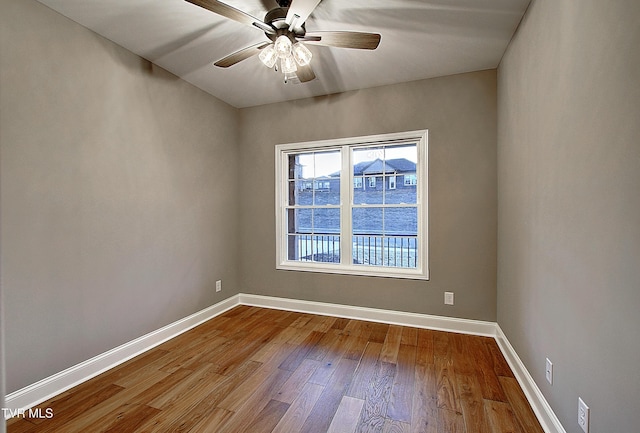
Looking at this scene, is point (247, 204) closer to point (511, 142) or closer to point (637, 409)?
point (511, 142)

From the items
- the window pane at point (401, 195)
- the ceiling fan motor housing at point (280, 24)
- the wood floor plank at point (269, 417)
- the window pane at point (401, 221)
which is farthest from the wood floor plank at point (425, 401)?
the ceiling fan motor housing at point (280, 24)

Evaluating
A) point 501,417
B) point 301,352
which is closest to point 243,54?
point 301,352

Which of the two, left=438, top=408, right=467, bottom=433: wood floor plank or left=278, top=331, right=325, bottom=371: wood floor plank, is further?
left=278, top=331, right=325, bottom=371: wood floor plank

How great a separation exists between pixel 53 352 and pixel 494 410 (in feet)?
9.80

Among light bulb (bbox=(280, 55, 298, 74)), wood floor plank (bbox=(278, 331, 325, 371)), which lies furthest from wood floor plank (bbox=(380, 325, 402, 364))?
light bulb (bbox=(280, 55, 298, 74))

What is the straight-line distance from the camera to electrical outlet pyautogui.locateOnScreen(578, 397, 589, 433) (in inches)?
52.4

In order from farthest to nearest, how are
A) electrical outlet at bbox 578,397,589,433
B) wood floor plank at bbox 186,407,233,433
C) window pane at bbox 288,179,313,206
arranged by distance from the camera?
window pane at bbox 288,179,313,206, wood floor plank at bbox 186,407,233,433, electrical outlet at bbox 578,397,589,433

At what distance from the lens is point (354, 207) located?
11.6 ft

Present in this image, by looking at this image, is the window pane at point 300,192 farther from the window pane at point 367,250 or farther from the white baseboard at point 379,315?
the white baseboard at point 379,315

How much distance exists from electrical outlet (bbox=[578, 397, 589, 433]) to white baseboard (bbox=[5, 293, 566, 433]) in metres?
0.24

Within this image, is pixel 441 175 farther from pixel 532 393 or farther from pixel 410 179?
pixel 532 393

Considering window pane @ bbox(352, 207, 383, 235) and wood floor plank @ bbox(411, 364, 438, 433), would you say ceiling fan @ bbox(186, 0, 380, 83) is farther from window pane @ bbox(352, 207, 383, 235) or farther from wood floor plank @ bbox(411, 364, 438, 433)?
wood floor plank @ bbox(411, 364, 438, 433)

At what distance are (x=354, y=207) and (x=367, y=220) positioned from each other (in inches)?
8.6

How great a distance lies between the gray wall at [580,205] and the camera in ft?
3.62
